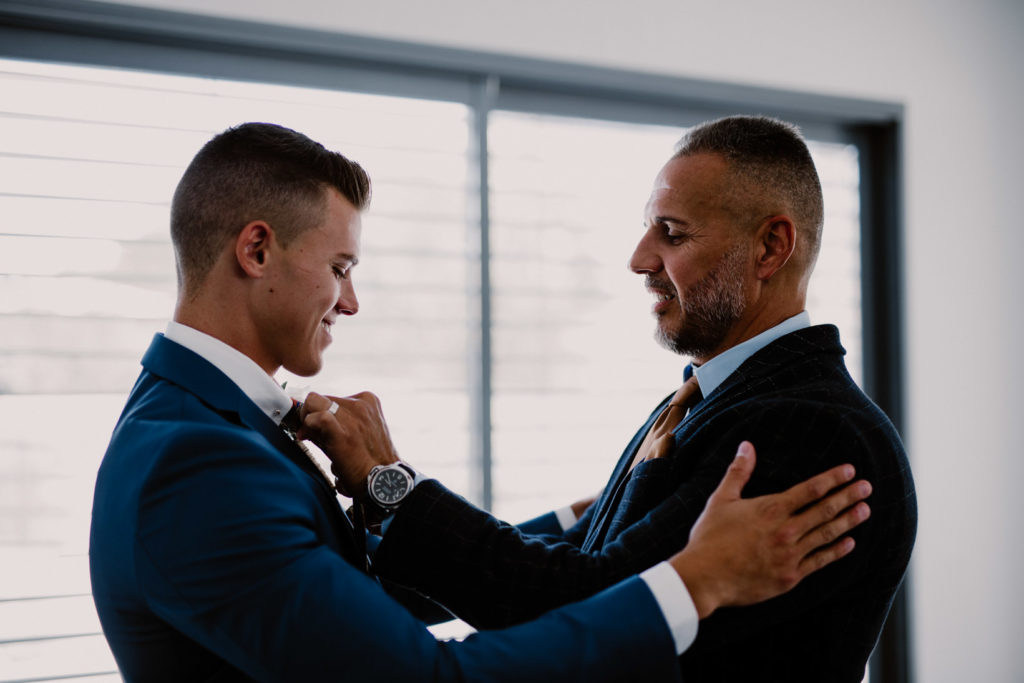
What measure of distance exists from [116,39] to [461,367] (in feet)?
4.17

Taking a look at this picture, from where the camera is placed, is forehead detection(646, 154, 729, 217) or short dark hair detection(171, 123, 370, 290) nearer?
short dark hair detection(171, 123, 370, 290)

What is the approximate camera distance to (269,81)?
2312 millimetres

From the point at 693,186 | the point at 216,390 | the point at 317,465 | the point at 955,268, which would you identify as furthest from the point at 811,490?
the point at 955,268

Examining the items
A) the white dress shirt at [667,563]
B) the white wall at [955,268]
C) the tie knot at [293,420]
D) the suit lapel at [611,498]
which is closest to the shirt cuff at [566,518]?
the white dress shirt at [667,563]

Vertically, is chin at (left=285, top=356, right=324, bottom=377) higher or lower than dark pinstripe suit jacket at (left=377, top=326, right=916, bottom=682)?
higher

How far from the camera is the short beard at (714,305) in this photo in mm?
1503

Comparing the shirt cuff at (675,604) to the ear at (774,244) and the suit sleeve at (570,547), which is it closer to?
the suit sleeve at (570,547)

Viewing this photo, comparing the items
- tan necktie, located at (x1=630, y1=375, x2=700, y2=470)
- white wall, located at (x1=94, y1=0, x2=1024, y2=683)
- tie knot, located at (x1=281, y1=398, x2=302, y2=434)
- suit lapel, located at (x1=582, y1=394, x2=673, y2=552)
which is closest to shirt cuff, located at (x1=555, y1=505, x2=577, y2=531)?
suit lapel, located at (x1=582, y1=394, x2=673, y2=552)

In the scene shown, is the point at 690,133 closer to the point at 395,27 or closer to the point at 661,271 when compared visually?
the point at 661,271

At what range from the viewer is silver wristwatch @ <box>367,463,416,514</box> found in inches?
50.3

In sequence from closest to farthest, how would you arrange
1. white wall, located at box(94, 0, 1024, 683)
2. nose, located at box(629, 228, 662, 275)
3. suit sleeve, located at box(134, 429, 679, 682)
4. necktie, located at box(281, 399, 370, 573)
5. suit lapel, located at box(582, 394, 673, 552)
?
suit sleeve, located at box(134, 429, 679, 682), necktie, located at box(281, 399, 370, 573), suit lapel, located at box(582, 394, 673, 552), nose, located at box(629, 228, 662, 275), white wall, located at box(94, 0, 1024, 683)

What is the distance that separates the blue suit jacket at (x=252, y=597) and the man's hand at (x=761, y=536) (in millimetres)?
87

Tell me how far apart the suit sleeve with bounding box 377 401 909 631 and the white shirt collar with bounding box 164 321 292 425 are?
10.5 inches

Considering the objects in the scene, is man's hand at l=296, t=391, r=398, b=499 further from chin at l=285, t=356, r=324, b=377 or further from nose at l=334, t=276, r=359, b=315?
nose at l=334, t=276, r=359, b=315
